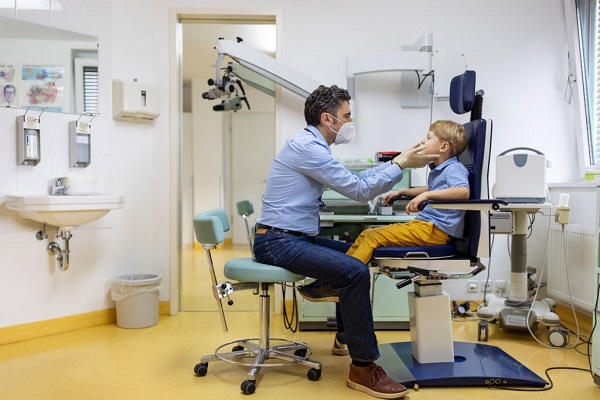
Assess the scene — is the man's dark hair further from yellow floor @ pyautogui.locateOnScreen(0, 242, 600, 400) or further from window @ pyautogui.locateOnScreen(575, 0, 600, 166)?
window @ pyautogui.locateOnScreen(575, 0, 600, 166)

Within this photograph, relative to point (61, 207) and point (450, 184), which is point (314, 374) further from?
point (61, 207)

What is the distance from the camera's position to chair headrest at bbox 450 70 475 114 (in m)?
2.46

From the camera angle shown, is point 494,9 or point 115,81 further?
point 494,9

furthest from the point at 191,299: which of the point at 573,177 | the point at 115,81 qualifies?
the point at 573,177

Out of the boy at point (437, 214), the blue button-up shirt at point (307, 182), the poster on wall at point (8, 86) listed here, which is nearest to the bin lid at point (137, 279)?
the poster on wall at point (8, 86)

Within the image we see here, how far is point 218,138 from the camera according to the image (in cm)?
768

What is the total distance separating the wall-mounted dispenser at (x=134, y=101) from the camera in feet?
11.6

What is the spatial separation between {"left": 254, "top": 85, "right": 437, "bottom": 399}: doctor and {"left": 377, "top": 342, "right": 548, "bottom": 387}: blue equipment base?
18 cm

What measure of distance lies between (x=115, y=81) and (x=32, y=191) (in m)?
0.92

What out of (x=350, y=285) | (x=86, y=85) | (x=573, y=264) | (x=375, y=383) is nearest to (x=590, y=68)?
(x=573, y=264)

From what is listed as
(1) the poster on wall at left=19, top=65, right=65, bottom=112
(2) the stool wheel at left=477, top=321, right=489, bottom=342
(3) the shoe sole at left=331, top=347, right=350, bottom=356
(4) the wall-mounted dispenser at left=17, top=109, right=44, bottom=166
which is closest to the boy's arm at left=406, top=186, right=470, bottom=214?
(3) the shoe sole at left=331, top=347, right=350, bottom=356

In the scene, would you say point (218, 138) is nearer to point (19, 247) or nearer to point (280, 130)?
point (280, 130)

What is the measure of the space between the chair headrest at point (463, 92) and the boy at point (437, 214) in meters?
0.12

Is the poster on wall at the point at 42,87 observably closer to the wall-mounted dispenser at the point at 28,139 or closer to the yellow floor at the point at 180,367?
the wall-mounted dispenser at the point at 28,139
